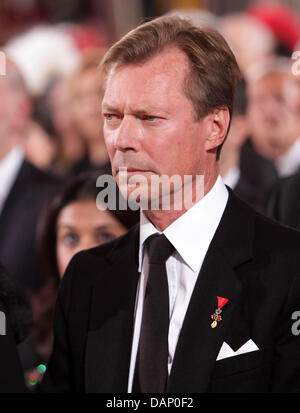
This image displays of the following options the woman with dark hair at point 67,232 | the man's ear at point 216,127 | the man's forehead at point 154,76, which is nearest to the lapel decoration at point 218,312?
the man's ear at point 216,127

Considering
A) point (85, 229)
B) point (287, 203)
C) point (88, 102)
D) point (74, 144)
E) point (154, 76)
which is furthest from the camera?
point (74, 144)

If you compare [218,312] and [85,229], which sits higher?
[85,229]

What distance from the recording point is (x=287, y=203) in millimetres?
2025

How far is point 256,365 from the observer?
4.37ft

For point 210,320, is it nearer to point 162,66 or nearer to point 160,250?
point 160,250

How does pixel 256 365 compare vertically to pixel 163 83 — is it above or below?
below

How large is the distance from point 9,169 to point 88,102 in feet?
2.10

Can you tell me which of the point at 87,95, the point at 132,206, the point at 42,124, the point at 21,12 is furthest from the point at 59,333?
the point at 21,12

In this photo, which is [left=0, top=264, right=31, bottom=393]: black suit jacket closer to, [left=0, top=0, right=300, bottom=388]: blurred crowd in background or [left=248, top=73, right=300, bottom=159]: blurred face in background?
[left=0, top=0, right=300, bottom=388]: blurred crowd in background

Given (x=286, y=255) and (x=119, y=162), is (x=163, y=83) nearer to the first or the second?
(x=119, y=162)

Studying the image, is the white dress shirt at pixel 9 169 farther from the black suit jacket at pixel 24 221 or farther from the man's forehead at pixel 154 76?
the man's forehead at pixel 154 76

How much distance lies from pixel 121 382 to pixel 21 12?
5.29m

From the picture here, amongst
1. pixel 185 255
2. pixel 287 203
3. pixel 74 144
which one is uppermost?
pixel 74 144

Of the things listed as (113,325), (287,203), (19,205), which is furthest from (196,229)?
(19,205)
